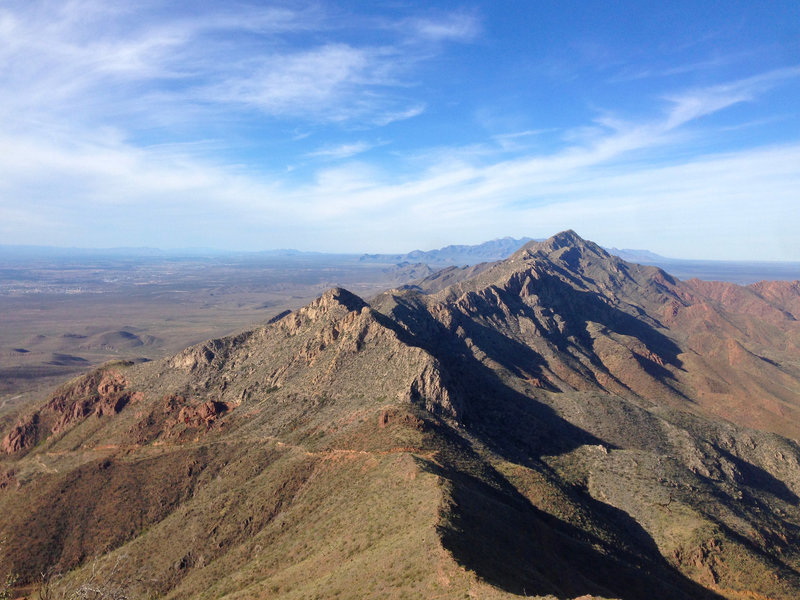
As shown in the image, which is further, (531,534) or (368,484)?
(368,484)

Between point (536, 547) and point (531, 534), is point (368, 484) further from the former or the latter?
point (536, 547)

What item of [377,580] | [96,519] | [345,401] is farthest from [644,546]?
[96,519]

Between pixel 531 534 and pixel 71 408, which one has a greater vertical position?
pixel 71 408

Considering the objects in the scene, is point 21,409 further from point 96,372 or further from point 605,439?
point 605,439

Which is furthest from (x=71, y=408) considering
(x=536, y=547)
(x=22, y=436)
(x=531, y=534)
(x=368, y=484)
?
(x=536, y=547)

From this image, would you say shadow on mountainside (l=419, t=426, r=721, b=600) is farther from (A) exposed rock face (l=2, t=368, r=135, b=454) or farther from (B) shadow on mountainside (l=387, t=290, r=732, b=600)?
(A) exposed rock face (l=2, t=368, r=135, b=454)

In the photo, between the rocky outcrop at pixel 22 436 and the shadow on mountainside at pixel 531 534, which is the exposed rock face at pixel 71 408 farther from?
the shadow on mountainside at pixel 531 534

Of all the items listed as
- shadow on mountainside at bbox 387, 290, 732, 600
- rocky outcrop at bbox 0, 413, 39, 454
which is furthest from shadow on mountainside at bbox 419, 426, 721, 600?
rocky outcrop at bbox 0, 413, 39, 454

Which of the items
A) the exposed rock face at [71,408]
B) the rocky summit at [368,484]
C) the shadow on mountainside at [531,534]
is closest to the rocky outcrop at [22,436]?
the exposed rock face at [71,408]

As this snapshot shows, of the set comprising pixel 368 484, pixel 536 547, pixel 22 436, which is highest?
pixel 368 484

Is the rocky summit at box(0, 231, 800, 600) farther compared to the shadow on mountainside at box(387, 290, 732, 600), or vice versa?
the rocky summit at box(0, 231, 800, 600)
